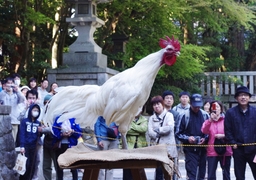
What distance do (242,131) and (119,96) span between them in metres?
2.13

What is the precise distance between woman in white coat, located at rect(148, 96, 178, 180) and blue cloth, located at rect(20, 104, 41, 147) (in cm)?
208

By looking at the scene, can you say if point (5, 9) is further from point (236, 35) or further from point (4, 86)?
point (236, 35)

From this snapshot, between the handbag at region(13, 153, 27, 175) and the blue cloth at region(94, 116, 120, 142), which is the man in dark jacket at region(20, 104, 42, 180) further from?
the blue cloth at region(94, 116, 120, 142)

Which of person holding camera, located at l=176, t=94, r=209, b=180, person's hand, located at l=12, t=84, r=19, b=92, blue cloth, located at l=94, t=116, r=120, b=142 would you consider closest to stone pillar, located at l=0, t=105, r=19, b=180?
person's hand, located at l=12, t=84, r=19, b=92

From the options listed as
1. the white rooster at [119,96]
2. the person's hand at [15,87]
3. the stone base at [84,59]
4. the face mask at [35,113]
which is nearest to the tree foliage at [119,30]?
the stone base at [84,59]

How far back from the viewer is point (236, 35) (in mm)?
22281

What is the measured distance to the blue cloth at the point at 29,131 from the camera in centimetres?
836

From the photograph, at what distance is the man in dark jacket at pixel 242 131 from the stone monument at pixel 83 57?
561 cm

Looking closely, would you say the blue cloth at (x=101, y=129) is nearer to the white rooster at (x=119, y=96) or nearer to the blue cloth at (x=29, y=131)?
the white rooster at (x=119, y=96)

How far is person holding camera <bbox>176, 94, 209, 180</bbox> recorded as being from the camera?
8.14 m

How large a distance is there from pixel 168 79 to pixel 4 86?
8875 millimetres

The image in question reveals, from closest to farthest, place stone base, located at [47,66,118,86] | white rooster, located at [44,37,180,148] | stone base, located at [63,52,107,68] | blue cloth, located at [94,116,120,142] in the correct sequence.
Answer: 1. white rooster, located at [44,37,180,148]
2. blue cloth, located at [94,116,120,142]
3. stone base, located at [47,66,118,86]
4. stone base, located at [63,52,107,68]

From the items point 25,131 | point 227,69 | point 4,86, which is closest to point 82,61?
point 4,86

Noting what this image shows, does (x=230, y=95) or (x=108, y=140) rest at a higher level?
(x=230, y=95)
